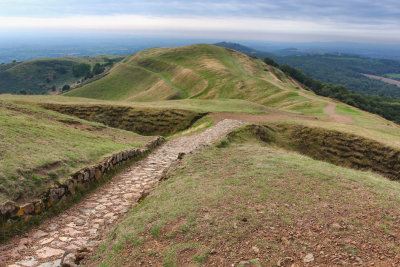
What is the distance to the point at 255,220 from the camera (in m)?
7.03

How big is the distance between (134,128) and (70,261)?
27.1 m

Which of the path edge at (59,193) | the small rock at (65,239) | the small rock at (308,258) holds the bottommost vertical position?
the small rock at (65,239)

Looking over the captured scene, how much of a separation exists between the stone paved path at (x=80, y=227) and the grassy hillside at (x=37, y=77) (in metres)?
162

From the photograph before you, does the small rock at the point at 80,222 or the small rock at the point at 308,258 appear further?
the small rock at the point at 80,222

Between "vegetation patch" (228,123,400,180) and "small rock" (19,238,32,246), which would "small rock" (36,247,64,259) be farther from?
"vegetation patch" (228,123,400,180)

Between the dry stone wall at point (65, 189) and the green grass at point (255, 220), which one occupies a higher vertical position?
the green grass at point (255, 220)

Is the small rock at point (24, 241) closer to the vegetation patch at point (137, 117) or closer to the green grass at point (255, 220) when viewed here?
the green grass at point (255, 220)

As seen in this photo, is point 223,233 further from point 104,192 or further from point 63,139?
point 63,139

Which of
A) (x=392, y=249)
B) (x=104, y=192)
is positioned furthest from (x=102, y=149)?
(x=392, y=249)

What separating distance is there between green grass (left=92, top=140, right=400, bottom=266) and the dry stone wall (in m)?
3.19

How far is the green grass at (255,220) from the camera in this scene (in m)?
5.91

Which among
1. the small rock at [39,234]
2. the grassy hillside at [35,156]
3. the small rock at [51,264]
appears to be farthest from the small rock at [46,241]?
the grassy hillside at [35,156]

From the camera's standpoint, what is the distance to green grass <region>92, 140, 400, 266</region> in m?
5.91

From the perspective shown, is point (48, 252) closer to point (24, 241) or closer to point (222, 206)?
point (24, 241)
